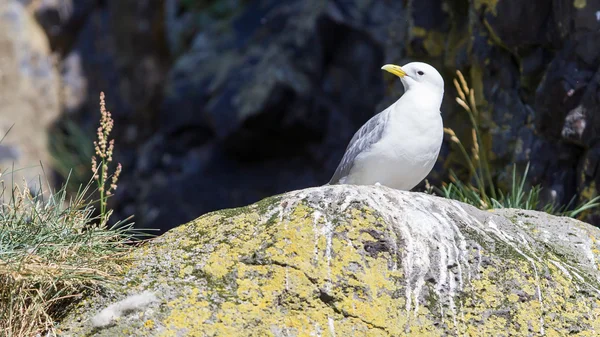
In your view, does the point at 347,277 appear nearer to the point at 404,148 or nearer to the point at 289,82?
the point at 404,148

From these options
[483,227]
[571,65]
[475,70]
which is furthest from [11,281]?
[475,70]

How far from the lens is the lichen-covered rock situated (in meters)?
3.01

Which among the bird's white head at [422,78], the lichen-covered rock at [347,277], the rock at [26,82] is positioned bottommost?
Answer: the rock at [26,82]

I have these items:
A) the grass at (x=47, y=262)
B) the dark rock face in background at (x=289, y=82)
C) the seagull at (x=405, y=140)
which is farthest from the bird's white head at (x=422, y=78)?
the grass at (x=47, y=262)

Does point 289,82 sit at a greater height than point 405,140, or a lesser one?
lesser

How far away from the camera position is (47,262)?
3080 millimetres

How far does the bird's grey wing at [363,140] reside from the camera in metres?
4.45

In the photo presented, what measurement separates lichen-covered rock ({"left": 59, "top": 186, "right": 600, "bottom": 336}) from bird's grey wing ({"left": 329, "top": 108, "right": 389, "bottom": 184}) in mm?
986

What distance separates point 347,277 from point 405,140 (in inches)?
53.7

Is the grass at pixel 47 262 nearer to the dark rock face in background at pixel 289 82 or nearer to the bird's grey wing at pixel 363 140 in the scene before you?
the bird's grey wing at pixel 363 140

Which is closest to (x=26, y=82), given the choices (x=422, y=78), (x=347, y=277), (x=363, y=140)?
(x=363, y=140)

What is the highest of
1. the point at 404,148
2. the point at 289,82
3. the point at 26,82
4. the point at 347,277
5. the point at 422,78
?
the point at 422,78

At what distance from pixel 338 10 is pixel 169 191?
3.27m

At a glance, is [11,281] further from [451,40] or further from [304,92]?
[304,92]
